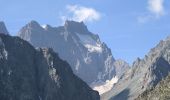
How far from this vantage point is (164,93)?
535 ft

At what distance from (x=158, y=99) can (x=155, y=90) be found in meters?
11.0

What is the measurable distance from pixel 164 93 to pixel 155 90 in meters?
10.2

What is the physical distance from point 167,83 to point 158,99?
41.9 feet

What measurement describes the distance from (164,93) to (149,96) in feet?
23.2

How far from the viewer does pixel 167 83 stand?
17388 cm

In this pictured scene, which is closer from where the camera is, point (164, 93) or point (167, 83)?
point (164, 93)

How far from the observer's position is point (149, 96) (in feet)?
555

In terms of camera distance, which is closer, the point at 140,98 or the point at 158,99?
the point at 158,99

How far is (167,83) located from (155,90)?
13.7ft

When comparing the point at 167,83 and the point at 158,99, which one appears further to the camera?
the point at 167,83

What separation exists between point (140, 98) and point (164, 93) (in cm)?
1277

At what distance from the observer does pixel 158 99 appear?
162 meters

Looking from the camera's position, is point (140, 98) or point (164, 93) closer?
point (164, 93)

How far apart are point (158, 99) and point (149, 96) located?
6977mm
